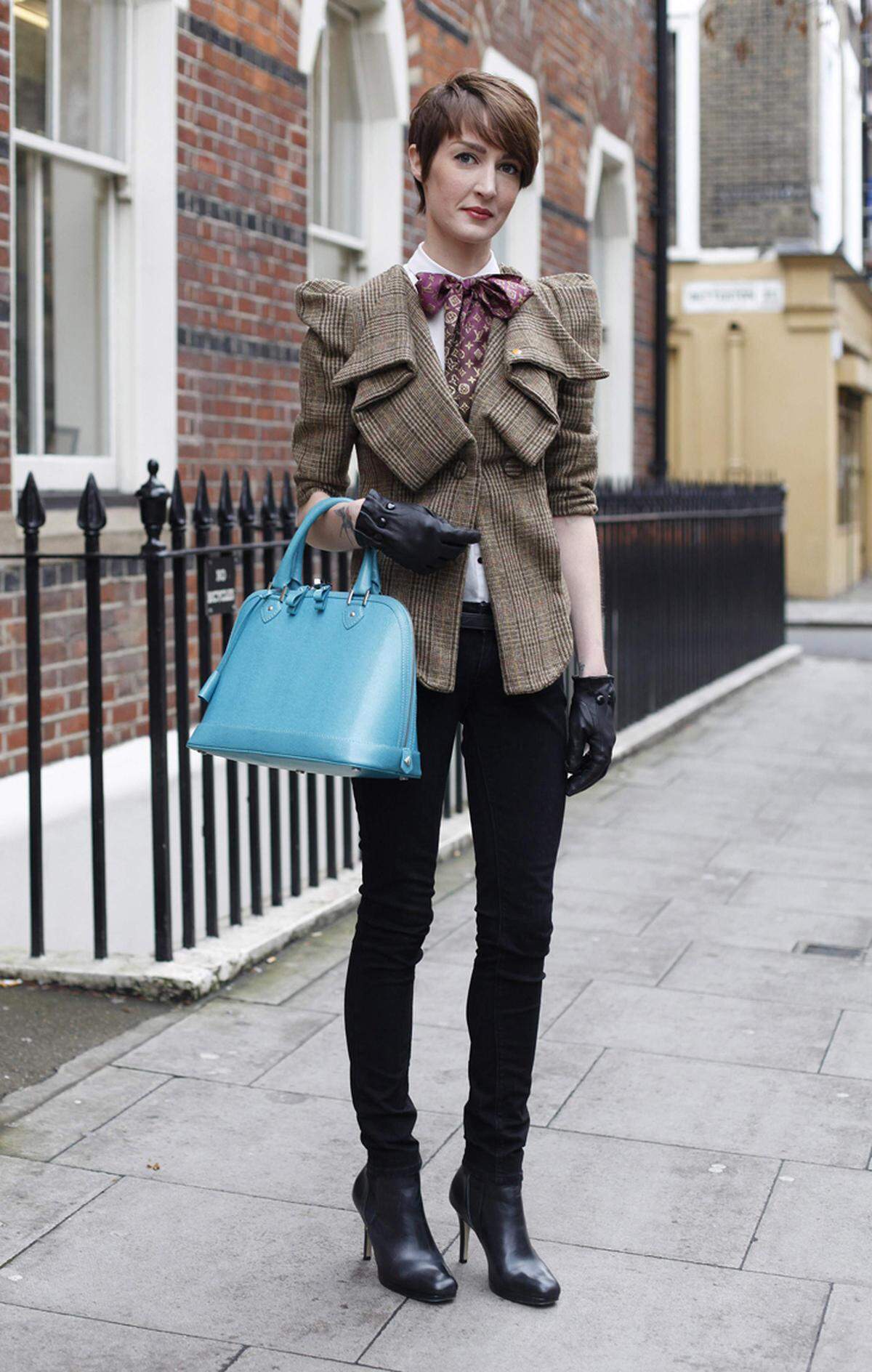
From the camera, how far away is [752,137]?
21906 millimetres

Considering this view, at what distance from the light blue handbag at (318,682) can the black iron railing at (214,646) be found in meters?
0.23

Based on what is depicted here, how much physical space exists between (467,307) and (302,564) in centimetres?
52

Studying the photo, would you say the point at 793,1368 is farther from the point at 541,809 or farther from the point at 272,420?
the point at 272,420

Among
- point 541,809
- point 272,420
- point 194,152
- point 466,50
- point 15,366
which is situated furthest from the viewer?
point 466,50

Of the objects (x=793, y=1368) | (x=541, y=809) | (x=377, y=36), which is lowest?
(x=793, y=1368)

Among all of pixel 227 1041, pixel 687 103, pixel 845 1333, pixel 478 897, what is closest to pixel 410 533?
pixel 478 897

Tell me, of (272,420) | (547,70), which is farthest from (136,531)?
(547,70)

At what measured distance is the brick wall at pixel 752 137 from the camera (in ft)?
70.6

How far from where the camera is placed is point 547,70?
1155 cm

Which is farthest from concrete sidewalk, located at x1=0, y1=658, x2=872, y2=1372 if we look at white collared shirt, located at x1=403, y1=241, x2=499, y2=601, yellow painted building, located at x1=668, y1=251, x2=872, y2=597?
yellow painted building, located at x1=668, y1=251, x2=872, y2=597

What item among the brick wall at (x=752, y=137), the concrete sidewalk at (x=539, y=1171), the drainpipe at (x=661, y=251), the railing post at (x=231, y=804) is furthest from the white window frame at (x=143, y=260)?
the brick wall at (x=752, y=137)

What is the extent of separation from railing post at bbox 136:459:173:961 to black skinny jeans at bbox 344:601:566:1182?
5.68 ft

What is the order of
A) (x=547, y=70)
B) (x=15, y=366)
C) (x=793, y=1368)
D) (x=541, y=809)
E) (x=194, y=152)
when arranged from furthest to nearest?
(x=547, y=70) < (x=194, y=152) < (x=15, y=366) < (x=541, y=809) < (x=793, y=1368)

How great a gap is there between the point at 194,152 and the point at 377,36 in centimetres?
238
